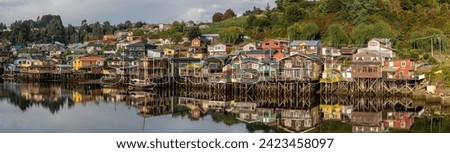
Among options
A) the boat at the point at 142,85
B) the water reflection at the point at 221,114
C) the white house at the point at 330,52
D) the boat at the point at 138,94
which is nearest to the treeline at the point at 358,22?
the white house at the point at 330,52

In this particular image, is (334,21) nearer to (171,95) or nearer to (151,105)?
(171,95)

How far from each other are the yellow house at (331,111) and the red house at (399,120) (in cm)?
141

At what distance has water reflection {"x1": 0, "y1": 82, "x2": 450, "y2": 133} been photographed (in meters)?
14.1

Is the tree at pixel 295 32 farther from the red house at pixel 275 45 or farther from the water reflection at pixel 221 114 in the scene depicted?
the water reflection at pixel 221 114

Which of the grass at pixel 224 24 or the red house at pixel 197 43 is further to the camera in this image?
the grass at pixel 224 24

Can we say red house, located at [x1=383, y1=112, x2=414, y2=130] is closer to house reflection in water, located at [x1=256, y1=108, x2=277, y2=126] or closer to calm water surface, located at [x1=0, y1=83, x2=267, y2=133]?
house reflection in water, located at [x1=256, y1=108, x2=277, y2=126]

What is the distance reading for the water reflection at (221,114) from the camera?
46.4 ft

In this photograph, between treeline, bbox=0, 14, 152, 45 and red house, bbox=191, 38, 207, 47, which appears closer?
red house, bbox=191, 38, 207, 47

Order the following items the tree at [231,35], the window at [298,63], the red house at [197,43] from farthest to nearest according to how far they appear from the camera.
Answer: the tree at [231,35] < the red house at [197,43] < the window at [298,63]

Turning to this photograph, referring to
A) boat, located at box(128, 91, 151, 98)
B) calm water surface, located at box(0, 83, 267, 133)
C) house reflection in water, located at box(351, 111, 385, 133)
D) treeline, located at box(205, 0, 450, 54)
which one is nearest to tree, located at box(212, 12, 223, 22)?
treeline, located at box(205, 0, 450, 54)

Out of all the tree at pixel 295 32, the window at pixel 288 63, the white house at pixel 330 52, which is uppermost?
the tree at pixel 295 32

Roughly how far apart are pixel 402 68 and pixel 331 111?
19.9 feet

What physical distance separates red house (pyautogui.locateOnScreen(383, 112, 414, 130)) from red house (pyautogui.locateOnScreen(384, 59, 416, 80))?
16.7ft

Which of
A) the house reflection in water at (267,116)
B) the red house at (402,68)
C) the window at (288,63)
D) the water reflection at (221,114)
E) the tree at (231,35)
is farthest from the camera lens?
the tree at (231,35)
